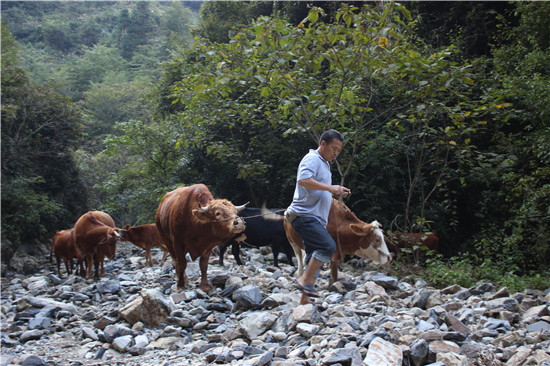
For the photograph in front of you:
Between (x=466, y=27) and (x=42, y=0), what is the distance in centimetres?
5109

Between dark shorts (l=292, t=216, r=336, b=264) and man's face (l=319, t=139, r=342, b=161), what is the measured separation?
2.35 ft

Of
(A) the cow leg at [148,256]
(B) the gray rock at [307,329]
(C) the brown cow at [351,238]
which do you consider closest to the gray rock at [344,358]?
(B) the gray rock at [307,329]

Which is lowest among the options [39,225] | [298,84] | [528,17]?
[39,225]

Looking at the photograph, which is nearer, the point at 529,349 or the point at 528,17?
the point at 529,349

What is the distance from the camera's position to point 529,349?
143 inches

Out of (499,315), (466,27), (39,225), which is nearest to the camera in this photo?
(499,315)

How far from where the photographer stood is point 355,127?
360 inches

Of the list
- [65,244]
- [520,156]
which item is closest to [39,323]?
[65,244]

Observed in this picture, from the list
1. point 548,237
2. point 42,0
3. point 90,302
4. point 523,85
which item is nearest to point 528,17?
point 523,85

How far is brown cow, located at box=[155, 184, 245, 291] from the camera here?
246 inches

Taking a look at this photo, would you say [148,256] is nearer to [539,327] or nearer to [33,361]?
[33,361]

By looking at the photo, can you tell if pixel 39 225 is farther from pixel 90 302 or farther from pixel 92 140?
Answer: pixel 92 140

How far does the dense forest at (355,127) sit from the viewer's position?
23.1 ft

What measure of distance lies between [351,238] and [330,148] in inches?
88.6
